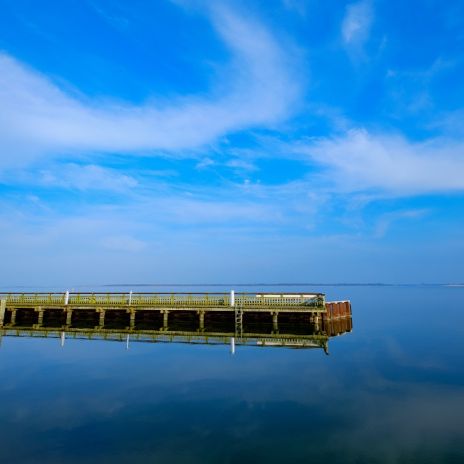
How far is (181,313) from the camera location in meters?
43.9

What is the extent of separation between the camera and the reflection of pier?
1369 inches

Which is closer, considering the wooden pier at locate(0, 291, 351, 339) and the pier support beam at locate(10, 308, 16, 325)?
the wooden pier at locate(0, 291, 351, 339)

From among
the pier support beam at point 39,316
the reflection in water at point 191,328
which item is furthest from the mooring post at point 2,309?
the pier support beam at point 39,316

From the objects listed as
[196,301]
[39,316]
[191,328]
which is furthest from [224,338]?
A: [39,316]

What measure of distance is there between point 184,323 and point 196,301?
4891 mm

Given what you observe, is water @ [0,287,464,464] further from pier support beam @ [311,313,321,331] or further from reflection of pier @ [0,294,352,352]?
pier support beam @ [311,313,321,331]

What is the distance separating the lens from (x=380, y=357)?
34.6m

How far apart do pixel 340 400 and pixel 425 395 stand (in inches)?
233

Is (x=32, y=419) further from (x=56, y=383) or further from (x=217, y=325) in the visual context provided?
(x=217, y=325)

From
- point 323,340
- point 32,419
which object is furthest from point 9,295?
point 323,340

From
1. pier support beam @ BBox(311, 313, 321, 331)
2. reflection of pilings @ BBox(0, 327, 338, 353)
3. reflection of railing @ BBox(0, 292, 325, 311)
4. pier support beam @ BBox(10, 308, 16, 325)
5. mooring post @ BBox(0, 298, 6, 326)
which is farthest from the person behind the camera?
pier support beam @ BBox(10, 308, 16, 325)

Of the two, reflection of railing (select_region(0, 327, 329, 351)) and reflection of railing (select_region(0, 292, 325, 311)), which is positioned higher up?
reflection of railing (select_region(0, 292, 325, 311))

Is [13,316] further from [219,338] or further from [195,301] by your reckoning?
[219,338]

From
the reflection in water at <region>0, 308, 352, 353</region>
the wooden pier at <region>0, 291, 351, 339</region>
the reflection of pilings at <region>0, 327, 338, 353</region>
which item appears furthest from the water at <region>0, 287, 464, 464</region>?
the wooden pier at <region>0, 291, 351, 339</region>
